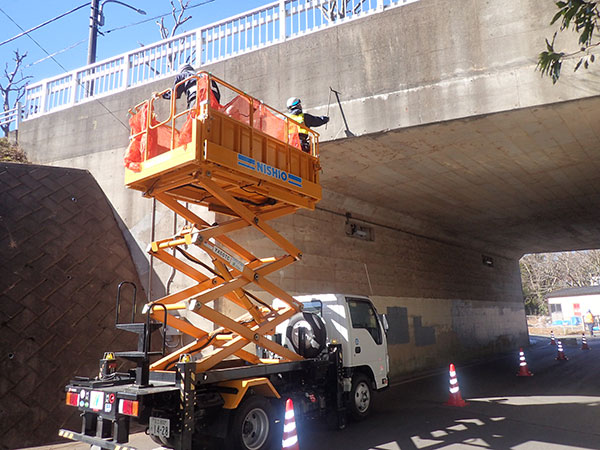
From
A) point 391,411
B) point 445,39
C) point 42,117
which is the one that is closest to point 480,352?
point 391,411

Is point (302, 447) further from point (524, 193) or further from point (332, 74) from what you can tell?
point (524, 193)

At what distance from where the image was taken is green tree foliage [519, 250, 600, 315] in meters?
62.2

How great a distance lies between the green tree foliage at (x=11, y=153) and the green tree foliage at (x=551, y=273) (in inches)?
2546

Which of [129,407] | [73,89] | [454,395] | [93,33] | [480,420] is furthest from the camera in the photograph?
[93,33]

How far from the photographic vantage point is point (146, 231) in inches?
433

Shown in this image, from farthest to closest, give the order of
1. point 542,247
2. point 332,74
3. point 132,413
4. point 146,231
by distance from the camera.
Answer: point 542,247
point 146,231
point 332,74
point 132,413

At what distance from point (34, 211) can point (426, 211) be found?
1235cm

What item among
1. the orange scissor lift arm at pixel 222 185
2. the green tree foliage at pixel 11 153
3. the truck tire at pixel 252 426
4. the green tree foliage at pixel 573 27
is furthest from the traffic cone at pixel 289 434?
the green tree foliage at pixel 11 153

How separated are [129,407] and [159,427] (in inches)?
19.6

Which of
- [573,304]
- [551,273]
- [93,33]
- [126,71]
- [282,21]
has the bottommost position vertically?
[573,304]

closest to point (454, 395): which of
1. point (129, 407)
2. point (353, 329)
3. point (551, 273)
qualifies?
point (353, 329)

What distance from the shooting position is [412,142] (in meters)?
9.71

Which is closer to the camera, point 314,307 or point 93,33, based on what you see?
point 314,307

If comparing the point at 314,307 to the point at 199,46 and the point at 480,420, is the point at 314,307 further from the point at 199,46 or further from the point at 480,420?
the point at 199,46
